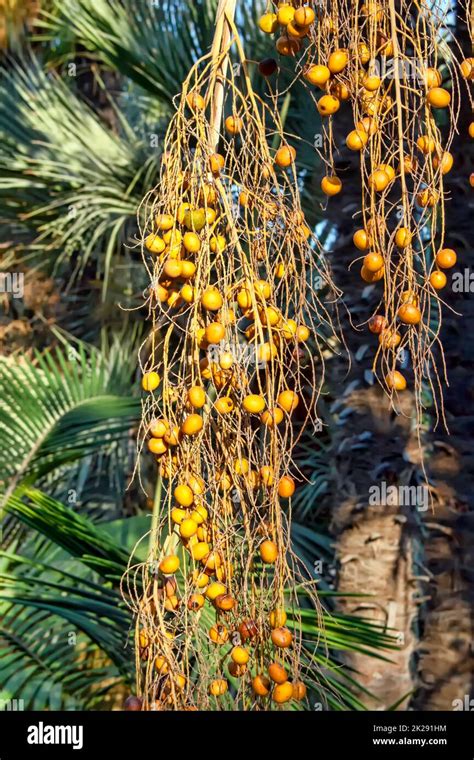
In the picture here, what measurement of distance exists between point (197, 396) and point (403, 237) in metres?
0.26

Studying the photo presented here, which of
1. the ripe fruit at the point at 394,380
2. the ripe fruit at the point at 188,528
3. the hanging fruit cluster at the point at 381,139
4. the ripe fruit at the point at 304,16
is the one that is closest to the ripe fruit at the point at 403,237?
the hanging fruit cluster at the point at 381,139

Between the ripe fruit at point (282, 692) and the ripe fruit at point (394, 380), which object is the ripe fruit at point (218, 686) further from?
the ripe fruit at point (394, 380)

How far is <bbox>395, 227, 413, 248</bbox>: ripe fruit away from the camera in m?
0.87

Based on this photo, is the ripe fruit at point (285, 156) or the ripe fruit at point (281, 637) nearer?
the ripe fruit at point (281, 637)

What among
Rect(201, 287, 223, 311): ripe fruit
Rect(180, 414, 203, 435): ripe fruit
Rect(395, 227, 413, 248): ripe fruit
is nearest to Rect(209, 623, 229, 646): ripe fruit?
Rect(180, 414, 203, 435): ripe fruit

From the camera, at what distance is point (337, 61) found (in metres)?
0.90

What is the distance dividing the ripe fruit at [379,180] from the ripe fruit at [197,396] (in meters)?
0.27

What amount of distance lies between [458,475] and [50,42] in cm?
407

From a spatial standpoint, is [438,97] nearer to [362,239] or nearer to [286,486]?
[362,239]

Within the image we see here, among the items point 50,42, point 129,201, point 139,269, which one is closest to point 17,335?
point 139,269

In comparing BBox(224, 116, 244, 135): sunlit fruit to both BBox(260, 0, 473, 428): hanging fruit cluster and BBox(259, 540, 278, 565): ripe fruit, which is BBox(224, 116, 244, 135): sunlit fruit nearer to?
BBox(260, 0, 473, 428): hanging fruit cluster

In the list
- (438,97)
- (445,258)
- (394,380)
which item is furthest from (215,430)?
(438,97)

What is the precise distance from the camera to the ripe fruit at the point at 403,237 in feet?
2.85
